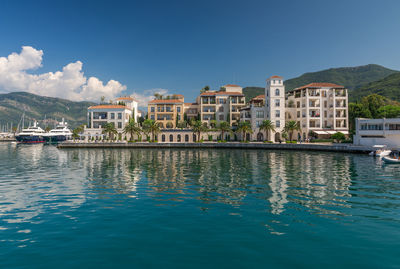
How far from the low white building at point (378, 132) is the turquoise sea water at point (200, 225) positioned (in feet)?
163

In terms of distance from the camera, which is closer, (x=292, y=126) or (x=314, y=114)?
(x=292, y=126)

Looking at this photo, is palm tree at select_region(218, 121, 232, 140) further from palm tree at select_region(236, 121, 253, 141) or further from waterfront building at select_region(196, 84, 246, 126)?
waterfront building at select_region(196, 84, 246, 126)

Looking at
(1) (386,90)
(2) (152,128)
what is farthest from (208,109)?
(1) (386,90)

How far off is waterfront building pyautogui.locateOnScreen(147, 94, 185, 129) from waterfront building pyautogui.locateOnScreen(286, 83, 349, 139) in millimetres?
49197

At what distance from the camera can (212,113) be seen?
325 ft

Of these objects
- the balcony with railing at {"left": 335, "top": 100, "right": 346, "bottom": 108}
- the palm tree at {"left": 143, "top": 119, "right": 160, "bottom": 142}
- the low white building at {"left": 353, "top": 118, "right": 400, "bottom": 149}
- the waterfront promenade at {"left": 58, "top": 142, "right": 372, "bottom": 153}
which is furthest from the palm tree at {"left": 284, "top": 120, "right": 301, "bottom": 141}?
the palm tree at {"left": 143, "top": 119, "right": 160, "bottom": 142}

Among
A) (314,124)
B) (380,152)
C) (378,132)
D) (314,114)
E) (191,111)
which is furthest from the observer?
(191,111)

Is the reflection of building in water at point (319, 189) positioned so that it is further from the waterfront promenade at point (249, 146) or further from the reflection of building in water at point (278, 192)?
the waterfront promenade at point (249, 146)

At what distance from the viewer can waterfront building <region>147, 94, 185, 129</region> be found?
99250 millimetres

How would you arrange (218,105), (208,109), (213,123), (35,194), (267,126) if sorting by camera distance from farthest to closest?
1. (208,109)
2. (218,105)
3. (213,123)
4. (267,126)
5. (35,194)

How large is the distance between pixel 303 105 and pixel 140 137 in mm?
63997

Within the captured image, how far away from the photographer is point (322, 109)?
287ft

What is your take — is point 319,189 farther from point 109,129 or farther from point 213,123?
point 109,129

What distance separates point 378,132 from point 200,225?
229ft
